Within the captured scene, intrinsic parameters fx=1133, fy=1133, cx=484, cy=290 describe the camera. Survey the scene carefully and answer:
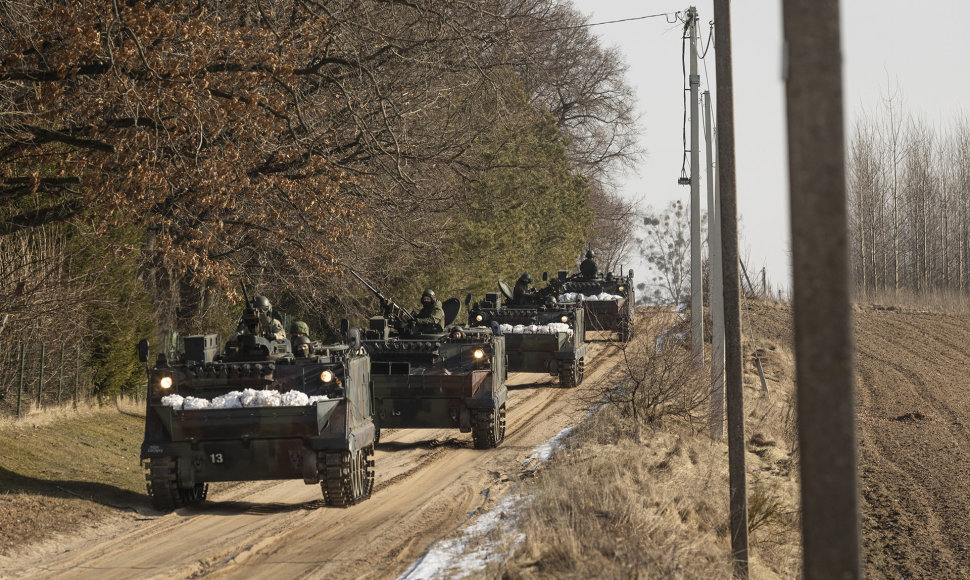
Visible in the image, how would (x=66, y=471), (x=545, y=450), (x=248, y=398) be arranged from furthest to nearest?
1. (x=545, y=450)
2. (x=66, y=471)
3. (x=248, y=398)

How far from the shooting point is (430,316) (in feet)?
60.4

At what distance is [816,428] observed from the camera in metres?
5.24

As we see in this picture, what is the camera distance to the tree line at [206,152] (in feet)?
47.6

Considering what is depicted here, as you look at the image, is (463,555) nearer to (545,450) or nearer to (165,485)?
(165,485)

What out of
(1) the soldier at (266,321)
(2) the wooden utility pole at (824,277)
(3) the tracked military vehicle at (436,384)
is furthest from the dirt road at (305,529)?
(2) the wooden utility pole at (824,277)

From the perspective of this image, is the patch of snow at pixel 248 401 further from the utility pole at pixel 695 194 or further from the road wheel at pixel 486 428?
the utility pole at pixel 695 194

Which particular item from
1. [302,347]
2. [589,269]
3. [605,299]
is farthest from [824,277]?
[589,269]

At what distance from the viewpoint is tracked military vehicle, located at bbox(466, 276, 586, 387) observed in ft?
79.8

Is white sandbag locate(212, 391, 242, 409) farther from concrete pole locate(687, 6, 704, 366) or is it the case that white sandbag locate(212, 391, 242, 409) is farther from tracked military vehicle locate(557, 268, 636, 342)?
tracked military vehicle locate(557, 268, 636, 342)

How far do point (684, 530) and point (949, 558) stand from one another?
182 inches

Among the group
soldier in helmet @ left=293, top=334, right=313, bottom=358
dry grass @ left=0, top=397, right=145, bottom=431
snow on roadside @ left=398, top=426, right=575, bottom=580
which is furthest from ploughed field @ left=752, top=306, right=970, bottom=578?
dry grass @ left=0, top=397, right=145, bottom=431

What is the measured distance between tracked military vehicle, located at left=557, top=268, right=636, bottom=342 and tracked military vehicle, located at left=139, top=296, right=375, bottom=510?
56.7 feet

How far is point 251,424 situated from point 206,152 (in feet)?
17.6

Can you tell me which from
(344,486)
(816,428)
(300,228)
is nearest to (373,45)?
(300,228)
